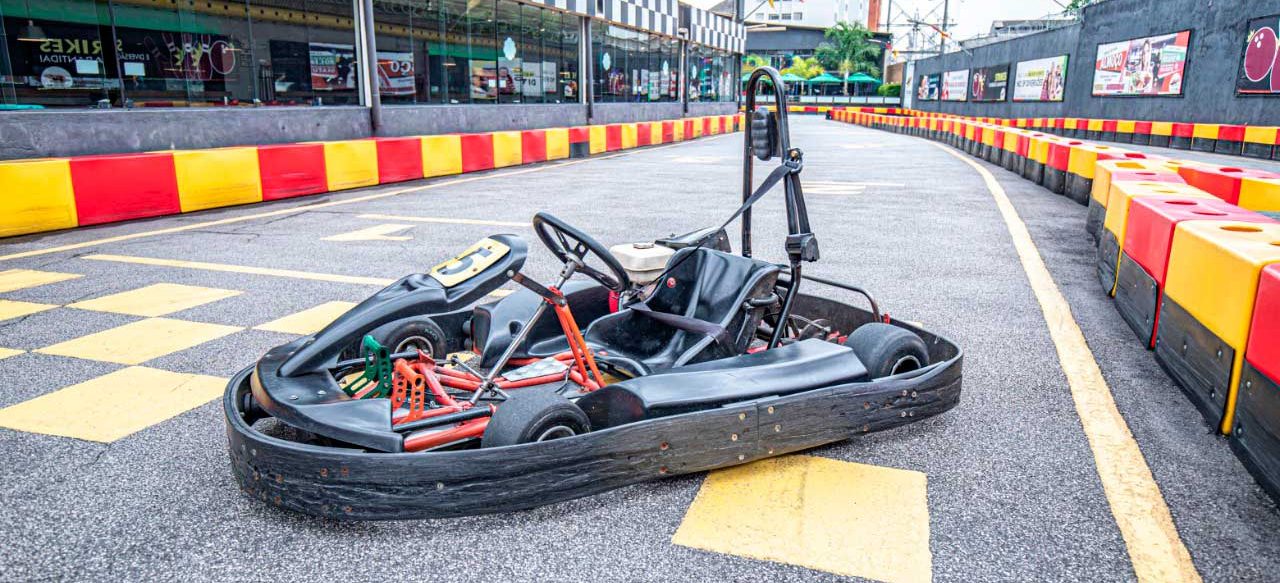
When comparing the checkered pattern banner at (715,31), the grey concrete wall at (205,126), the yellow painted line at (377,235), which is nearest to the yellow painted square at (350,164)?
the grey concrete wall at (205,126)

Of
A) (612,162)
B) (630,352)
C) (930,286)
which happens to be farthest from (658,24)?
(630,352)

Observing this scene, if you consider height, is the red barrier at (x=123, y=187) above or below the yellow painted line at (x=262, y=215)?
above

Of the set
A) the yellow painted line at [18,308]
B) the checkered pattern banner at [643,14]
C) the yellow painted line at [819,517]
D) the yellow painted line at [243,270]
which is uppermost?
the checkered pattern banner at [643,14]

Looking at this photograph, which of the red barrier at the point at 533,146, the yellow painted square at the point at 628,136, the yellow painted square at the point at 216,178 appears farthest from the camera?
the yellow painted square at the point at 628,136

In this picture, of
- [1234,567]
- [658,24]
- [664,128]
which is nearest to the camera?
[1234,567]

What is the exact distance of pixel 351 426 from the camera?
2053mm

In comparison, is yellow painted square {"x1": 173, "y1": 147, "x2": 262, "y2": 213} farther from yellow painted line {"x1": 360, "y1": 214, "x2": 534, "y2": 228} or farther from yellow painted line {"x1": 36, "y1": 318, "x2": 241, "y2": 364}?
yellow painted line {"x1": 36, "y1": 318, "x2": 241, "y2": 364}

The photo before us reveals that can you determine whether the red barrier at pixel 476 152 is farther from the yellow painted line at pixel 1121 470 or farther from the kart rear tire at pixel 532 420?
the kart rear tire at pixel 532 420

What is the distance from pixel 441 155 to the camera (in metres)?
10.9

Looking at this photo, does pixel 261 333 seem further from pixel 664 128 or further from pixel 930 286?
pixel 664 128

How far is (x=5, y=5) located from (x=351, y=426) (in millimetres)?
8545

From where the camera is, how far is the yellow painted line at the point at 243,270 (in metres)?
4.73

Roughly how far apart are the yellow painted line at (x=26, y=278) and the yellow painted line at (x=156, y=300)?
0.67 metres

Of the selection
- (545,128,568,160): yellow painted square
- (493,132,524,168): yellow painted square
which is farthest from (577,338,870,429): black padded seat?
(545,128,568,160): yellow painted square
